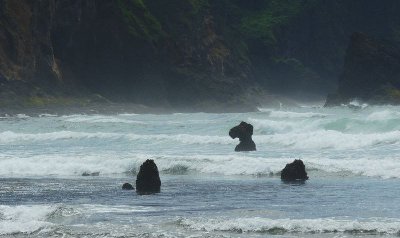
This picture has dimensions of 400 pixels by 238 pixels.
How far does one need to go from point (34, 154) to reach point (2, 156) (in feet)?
6.89

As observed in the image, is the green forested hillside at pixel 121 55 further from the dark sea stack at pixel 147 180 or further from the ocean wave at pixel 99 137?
the dark sea stack at pixel 147 180

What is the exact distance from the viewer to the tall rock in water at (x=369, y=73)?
128 m

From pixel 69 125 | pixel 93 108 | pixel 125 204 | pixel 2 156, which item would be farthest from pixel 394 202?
pixel 93 108

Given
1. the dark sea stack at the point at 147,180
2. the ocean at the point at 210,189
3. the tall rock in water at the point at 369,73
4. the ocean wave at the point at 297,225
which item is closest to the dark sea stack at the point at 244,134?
the ocean at the point at 210,189

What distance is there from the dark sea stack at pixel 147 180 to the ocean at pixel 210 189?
25.9 inches

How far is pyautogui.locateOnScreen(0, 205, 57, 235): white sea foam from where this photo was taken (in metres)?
23.0

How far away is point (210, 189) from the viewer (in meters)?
31.0

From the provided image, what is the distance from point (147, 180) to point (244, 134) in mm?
14342

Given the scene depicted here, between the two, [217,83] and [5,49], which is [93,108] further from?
[217,83]

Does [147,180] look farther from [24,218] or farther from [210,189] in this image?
[24,218]

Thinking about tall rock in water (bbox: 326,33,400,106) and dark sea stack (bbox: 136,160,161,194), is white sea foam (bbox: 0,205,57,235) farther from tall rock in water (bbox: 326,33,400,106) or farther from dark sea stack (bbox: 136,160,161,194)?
tall rock in water (bbox: 326,33,400,106)

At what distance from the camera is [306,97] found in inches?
7333

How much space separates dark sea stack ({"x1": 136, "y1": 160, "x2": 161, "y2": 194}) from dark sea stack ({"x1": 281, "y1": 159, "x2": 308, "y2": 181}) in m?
4.95

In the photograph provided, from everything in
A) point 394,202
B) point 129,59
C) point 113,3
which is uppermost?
point 113,3
